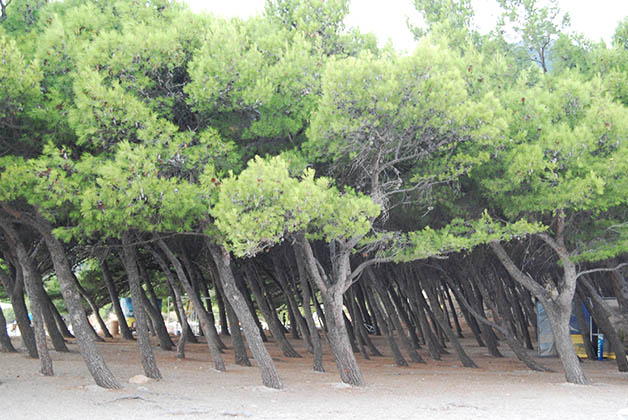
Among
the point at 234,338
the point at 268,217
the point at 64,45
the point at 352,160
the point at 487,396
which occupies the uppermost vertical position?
the point at 64,45

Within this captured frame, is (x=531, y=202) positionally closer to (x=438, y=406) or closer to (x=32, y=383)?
(x=438, y=406)

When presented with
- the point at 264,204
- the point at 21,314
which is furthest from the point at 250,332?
the point at 21,314

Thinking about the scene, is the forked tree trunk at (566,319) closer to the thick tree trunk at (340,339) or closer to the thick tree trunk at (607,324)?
the thick tree trunk at (607,324)

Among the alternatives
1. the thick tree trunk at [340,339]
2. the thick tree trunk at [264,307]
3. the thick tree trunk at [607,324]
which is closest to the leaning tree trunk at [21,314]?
the thick tree trunk at [264,307]

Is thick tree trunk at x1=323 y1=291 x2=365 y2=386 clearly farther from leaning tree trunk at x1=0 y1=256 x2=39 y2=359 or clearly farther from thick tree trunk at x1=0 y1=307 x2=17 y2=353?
thick tree trunk at x1=0 y1=307 x2=17 y2=353

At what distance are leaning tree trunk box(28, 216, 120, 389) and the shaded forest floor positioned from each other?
0.80 feet

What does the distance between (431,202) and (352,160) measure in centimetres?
197

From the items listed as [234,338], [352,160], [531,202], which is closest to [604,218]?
[531,202]

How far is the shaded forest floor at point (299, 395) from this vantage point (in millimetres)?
8906

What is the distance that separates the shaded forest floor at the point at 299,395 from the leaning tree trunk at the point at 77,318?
245 millimetres

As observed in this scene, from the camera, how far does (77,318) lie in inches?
417

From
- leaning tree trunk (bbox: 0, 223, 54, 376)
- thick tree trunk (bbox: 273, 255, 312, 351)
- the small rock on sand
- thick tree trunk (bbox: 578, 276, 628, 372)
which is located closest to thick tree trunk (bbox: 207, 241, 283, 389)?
the small rock on sand

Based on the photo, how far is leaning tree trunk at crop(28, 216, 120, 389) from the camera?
10.5m

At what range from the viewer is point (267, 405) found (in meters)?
9.70
